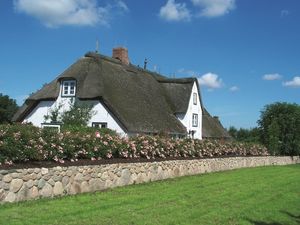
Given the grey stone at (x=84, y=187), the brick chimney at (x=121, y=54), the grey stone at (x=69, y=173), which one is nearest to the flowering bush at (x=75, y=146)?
the grey stone at (x=69, y=173)

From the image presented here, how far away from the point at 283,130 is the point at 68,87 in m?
22.6

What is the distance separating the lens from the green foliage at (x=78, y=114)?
33625mm

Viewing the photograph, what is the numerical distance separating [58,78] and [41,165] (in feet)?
79.3

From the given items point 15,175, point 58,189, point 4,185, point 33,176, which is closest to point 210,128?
point 58,189

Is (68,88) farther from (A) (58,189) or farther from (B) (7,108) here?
(A) (58,189)

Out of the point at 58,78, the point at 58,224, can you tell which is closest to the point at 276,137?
the point at 58,78

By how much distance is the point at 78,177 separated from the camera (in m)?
14.2

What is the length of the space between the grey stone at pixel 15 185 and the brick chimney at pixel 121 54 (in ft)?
105

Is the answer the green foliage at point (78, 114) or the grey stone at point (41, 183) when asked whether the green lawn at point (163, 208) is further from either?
the green foliage at point (78, 114)

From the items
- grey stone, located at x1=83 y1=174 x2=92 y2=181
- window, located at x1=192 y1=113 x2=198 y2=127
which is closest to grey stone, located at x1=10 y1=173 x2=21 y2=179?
grey stone, located at x1=83 y1=174 x2=92 y2=181

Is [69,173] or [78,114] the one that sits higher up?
[78,114]

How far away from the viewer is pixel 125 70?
40.1 metres

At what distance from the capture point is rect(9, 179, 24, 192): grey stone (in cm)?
1173

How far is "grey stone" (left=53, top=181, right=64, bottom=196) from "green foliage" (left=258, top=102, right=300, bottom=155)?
35.4 meters
